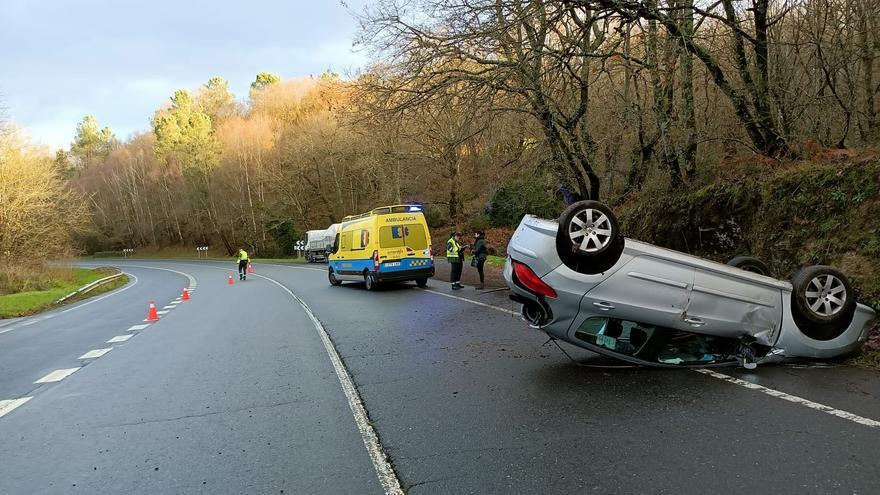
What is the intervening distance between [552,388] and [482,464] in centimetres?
189

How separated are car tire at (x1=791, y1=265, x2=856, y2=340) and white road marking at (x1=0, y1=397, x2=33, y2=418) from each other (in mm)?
7997

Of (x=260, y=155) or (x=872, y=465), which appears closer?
(x=872, y=465)

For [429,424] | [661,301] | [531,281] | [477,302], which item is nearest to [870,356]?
[661,301]

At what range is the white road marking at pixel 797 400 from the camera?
4.21 m

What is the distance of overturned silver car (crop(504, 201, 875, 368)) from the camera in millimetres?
5145

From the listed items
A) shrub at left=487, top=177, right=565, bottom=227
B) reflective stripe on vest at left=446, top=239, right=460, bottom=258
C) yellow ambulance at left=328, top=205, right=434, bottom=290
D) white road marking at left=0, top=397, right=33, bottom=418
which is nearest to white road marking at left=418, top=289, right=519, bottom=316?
yellow ambulance at left=328, top=205, right=434, bottom=290

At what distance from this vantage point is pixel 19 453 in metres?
4.51

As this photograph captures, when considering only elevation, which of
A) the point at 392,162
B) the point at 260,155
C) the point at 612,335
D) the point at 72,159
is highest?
the point at 72,159

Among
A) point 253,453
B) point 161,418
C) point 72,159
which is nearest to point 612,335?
point 253,453

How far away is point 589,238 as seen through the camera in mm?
5137

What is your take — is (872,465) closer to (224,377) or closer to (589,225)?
(589,225)

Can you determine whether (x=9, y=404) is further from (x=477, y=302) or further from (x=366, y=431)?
(x=477, y=302)

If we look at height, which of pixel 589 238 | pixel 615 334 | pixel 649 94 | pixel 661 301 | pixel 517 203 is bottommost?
pixel 615 334

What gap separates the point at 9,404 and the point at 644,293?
6711mm
